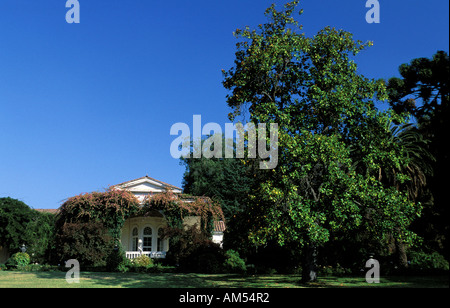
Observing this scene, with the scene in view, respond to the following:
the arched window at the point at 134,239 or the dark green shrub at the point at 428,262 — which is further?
the arched window at the point at 134,239

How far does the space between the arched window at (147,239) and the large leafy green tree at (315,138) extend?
20290 millimetres

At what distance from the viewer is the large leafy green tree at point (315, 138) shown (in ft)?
55.4

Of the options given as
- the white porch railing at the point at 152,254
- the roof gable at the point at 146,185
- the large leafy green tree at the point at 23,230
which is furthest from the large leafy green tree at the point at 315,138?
the large leafy green tree at the point at 23,230

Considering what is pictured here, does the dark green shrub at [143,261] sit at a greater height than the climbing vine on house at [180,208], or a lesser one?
lesser

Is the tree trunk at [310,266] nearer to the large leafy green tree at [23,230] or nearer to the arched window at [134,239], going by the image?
the arched window at [134,239]

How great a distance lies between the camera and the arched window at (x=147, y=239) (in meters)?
36.5

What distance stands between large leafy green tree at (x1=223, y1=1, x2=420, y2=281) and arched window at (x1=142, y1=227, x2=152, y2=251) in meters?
20.3

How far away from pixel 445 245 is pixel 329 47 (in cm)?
1848

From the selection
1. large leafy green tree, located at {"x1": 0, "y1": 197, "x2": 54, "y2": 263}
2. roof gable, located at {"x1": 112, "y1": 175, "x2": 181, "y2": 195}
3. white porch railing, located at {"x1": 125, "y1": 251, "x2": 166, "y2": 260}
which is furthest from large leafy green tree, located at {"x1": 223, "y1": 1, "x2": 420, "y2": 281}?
large leafy green tree, located at {"x1": 0, "y1": 197, "x2": 54, "y2": 263}

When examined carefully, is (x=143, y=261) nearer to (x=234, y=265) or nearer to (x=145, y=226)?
(x=145, y=226)

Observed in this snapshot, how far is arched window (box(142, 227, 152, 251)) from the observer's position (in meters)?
36.5

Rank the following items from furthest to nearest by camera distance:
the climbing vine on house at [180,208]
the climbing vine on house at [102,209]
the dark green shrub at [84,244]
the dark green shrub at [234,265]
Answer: the climbing vine on house at [180,208]
the climbing vine on house at [102,209]
the dark green shrub at [84,244]
the dark green shrub at [234,265]

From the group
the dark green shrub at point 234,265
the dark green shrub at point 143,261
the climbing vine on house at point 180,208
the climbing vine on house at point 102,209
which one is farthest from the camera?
the climbing vine on house at point 180,208

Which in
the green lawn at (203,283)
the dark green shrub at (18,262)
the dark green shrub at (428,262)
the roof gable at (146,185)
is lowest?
the dark green shrub at (18,262)
